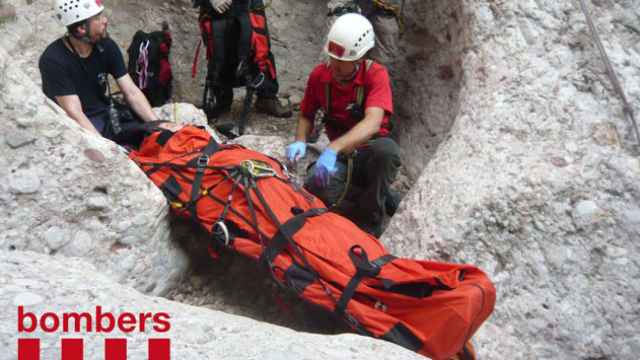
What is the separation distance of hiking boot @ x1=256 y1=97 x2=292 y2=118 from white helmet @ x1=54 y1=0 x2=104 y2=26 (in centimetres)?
270

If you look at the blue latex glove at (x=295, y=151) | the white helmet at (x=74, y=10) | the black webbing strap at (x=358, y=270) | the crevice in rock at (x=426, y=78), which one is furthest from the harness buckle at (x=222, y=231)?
the crevice in rock at (x=426, y=78)

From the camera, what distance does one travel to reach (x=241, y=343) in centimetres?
246

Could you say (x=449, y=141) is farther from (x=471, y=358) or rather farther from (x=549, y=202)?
(x=471, y=358)

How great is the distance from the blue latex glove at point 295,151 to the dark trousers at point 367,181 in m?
0.15

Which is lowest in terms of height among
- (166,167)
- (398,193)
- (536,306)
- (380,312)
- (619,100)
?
(398,193)

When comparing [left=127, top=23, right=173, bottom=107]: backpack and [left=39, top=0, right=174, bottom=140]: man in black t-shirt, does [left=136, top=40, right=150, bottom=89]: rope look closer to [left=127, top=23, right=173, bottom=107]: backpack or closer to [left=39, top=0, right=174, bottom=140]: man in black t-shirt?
[left=127, top=23, right=173, bottom=107]: backpack

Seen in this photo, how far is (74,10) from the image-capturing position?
4.04 metres

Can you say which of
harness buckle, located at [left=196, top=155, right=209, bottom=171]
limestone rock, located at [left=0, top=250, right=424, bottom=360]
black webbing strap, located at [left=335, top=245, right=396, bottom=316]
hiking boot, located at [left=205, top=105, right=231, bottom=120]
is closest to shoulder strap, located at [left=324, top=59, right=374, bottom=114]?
harness buckle, located at [left=196, top=155, right=209, bottom=171]

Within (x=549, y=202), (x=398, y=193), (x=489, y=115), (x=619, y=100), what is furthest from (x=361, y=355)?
(x=398, y=193)

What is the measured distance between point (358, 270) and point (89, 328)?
4.21ft

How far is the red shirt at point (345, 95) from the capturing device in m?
4.33

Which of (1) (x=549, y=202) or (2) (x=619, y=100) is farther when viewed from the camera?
(2) (x=619, y=100)

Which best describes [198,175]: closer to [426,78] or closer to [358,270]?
[358,270]

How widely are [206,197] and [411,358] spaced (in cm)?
151
